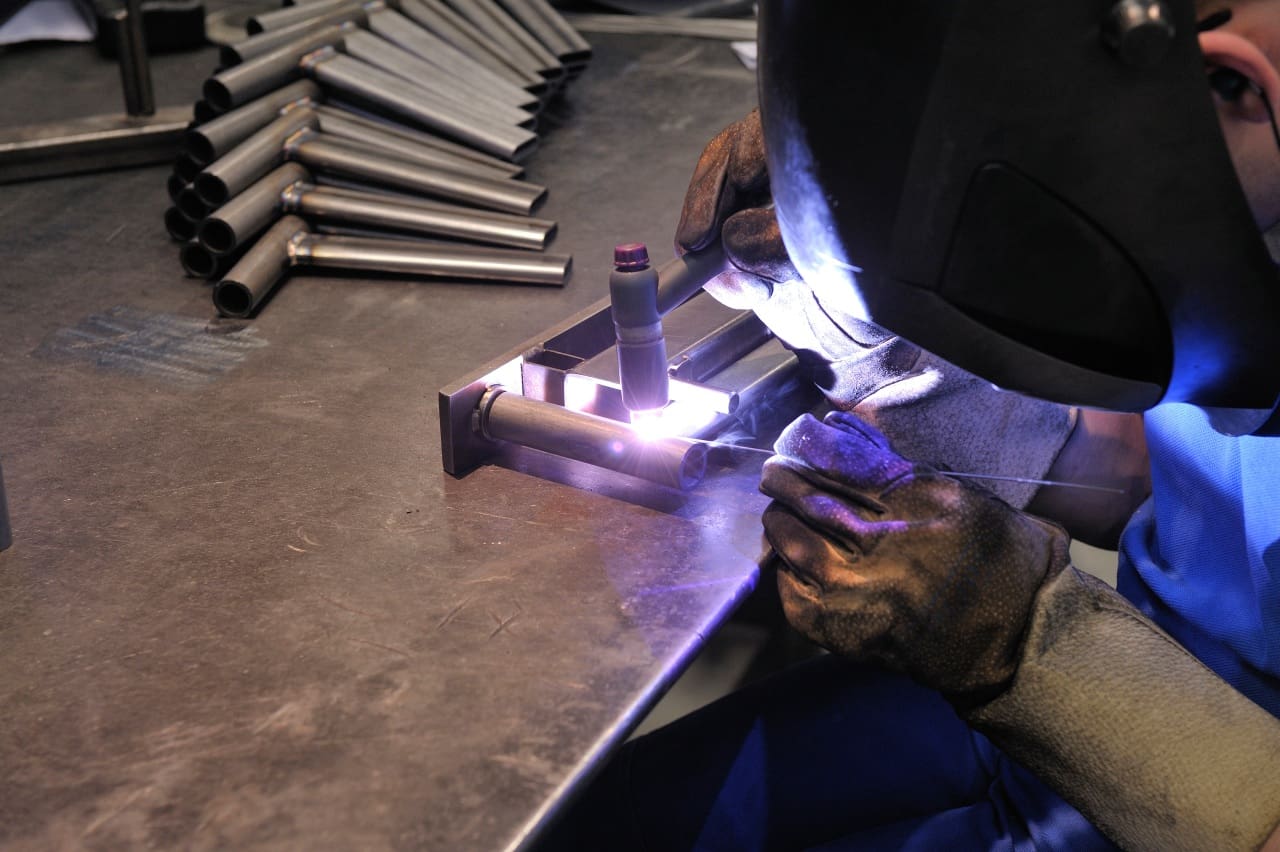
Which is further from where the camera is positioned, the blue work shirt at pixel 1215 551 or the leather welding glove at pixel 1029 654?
the blue work shirt at pixel 1215 551

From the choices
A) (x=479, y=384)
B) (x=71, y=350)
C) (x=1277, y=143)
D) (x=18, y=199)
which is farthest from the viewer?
(x=18, y=199)

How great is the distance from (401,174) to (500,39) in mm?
772

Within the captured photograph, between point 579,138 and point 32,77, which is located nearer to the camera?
point 579,138

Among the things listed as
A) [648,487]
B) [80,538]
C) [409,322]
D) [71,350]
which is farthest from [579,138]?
[80,538]

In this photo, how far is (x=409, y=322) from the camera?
1487 mm

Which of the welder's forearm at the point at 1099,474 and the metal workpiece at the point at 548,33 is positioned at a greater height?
the metal workpiece at the point at 548,33

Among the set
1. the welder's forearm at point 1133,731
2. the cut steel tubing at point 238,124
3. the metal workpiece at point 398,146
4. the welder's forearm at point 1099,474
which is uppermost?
the cut steel tubing at point 238,124

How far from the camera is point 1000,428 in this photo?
1.29 meters

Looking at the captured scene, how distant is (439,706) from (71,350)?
A: 0.85 meters

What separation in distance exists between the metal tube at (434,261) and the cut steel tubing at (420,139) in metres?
0.33

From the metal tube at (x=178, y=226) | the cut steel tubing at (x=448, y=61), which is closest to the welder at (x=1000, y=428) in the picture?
the metal tube at (x=178, y=226)

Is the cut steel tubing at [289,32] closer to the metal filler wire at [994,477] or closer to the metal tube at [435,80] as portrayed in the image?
the metal tube at [435,80]

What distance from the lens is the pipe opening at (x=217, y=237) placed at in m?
1.56

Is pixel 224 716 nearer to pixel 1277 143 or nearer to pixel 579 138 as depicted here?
pixel 1277 143
